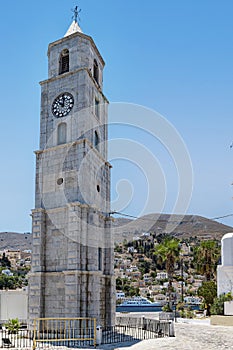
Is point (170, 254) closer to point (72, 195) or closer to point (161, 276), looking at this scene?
point (72, 195)

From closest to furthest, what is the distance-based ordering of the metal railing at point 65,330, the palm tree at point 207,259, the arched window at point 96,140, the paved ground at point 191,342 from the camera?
the paved ground at point 191,342 → the metal railing at point 65,330 → the arched window at point 96,140 → the palm tree at point 207,259

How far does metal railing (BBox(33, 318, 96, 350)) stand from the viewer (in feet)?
62.5

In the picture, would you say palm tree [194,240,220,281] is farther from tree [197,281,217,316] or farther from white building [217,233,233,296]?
white building [217,233,233,296]

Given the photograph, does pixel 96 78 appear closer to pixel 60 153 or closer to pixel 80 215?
pixel 60 153

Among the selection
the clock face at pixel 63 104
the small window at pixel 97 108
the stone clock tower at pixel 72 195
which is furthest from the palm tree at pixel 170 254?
the clock face at pixel 63 104

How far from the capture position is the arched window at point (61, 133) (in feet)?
78.6

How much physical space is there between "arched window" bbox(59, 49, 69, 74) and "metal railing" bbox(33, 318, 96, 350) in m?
15.1

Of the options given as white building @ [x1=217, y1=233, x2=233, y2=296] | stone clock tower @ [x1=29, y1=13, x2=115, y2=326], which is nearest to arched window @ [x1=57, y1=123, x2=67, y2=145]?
stone clock tower @ [x1=29, y1=13, x2=115, y2=326]

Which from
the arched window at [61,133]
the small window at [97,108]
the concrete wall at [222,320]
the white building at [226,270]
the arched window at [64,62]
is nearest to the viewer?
the arched window at [61,133]

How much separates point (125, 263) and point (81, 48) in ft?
420

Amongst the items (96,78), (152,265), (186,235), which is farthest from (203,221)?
(96,78)

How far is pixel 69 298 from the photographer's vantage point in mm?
20609

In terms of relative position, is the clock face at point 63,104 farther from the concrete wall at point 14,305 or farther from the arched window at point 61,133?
the concrete wall at point 14,305

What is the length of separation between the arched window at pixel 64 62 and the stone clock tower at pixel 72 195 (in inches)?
2.5
